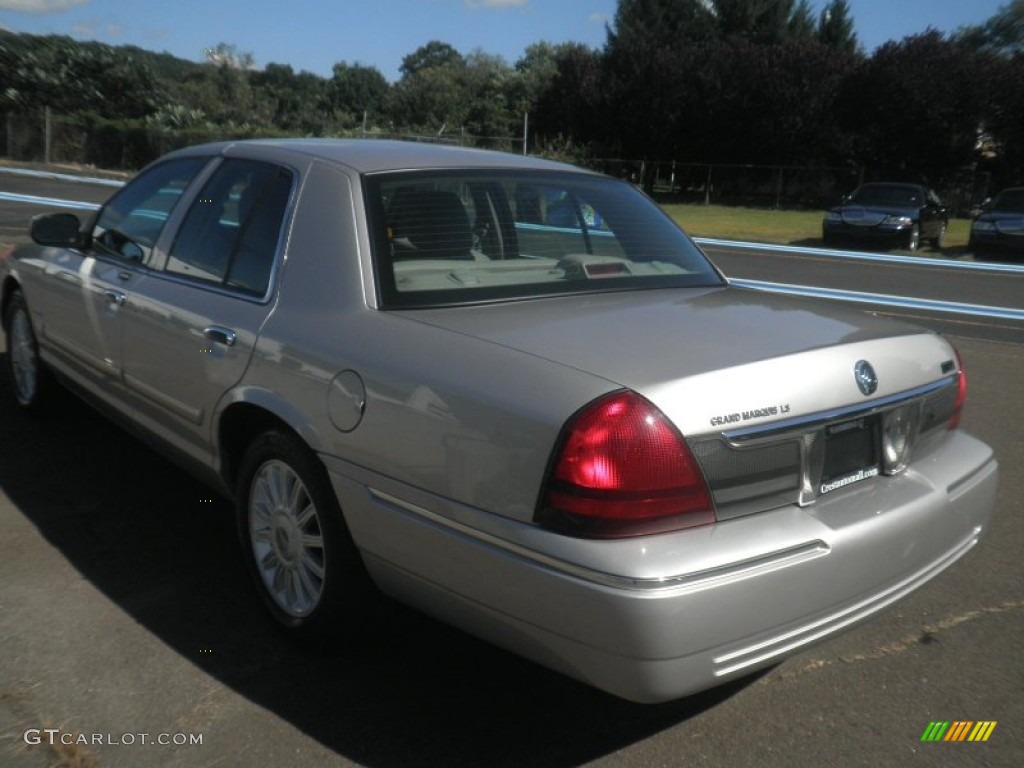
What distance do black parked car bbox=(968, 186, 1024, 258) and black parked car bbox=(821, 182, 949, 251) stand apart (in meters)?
1.21

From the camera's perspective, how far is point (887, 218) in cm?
2123

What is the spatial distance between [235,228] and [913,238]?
20063 mm

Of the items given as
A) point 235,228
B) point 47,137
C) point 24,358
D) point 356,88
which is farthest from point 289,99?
point 235,228

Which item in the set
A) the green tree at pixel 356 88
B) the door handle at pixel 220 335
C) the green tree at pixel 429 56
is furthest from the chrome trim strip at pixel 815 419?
the green tree at pixel 429 56

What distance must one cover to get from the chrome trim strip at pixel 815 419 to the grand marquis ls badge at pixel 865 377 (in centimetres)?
4

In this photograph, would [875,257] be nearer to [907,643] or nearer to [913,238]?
[913,238]

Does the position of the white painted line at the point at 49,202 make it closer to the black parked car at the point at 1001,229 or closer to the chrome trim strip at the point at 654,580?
the black parked car at the point at 1001,229

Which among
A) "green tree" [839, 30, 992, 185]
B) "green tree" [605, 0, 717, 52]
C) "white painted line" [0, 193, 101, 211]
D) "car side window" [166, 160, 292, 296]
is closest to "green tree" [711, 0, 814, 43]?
"green tree" [605, 0, 717, 52]

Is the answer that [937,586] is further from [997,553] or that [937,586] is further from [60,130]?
[60,130]

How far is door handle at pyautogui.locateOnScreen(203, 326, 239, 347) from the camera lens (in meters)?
3.52

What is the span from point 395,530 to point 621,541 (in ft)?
2.27

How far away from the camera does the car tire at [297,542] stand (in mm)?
3123

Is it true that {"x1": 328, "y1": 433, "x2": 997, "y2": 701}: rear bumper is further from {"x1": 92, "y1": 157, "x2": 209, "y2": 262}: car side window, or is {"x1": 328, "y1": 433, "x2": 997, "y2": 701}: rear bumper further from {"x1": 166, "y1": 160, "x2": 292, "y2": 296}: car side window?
{"x1": 92, "y1": 157, "x2": 209, "y2": 262}: car side window

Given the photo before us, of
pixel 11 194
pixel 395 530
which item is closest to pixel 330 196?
pixel 395 530
